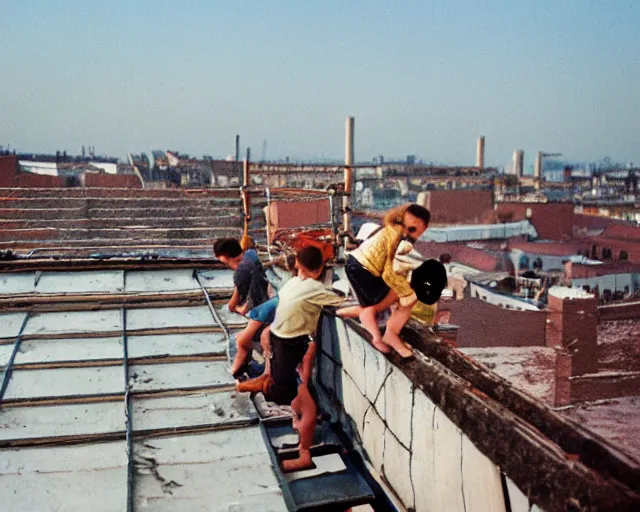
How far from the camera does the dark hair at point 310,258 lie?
437cm

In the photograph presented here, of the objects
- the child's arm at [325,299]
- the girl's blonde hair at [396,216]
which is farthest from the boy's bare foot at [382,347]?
the girl's blonde hair at [396,216]

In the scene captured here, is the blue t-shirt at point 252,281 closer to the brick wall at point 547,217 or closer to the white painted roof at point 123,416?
the white painted roof at point 123,416

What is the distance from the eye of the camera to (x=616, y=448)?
2.46 m

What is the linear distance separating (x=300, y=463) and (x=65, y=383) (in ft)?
6.29

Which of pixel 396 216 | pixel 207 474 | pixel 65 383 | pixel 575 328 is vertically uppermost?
pixel 396 216

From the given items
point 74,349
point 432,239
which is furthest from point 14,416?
point 432,239

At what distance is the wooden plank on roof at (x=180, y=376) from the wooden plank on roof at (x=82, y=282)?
5.70ft

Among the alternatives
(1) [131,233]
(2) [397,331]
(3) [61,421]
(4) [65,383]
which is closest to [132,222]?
(1) [131,233]

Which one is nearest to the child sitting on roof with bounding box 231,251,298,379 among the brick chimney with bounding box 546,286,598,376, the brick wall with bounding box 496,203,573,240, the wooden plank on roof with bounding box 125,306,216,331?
the wooden plank on roof with bounding box 125,306,216,331

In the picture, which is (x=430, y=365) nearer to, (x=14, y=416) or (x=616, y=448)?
(x=616, y=448)

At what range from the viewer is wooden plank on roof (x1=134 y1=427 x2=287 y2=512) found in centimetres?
339

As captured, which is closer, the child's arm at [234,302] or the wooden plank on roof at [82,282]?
the child's arm at [234,302]

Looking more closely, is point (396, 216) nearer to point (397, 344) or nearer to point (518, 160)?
point (397, 344)

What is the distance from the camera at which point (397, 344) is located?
3664 millimetres
